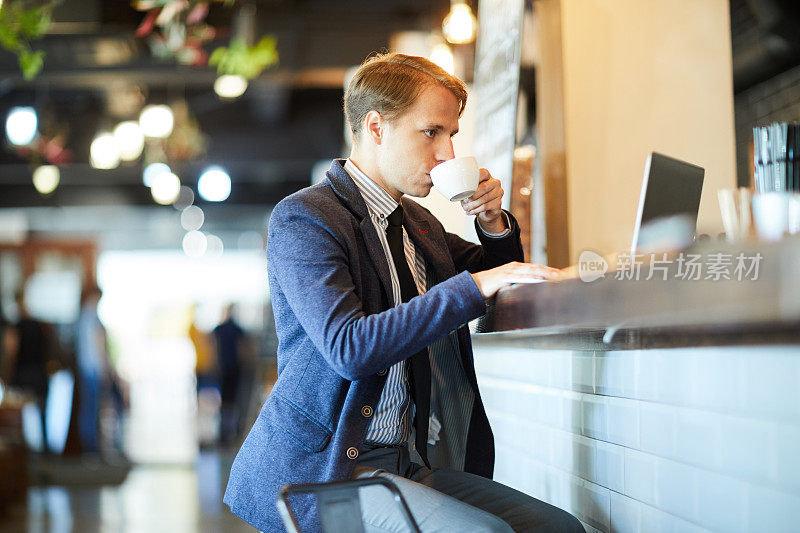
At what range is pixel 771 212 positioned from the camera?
1.27 m

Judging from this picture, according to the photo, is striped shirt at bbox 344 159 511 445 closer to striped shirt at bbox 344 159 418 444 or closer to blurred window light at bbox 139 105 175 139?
striped shirt at bbox 344 159 418 444

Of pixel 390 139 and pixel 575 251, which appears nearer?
pixel 390 139

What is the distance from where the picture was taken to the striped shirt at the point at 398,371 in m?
1.59

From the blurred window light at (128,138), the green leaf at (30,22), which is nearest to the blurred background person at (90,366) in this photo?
the blurred window light at (128,138)

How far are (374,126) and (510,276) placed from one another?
0.51 metres

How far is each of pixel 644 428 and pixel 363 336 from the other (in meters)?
0.62

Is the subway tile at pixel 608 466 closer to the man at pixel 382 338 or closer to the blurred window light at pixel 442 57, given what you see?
the man at pixel 382 338

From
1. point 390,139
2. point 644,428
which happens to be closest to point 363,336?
point 390,139

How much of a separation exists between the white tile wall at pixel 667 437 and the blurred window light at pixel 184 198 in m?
12.2

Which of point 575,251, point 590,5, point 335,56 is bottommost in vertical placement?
point 575,251

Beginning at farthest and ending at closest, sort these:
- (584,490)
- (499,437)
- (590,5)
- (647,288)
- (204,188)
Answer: (204,188) < (590,5) < (499,437) < (584,490) < (647,288)

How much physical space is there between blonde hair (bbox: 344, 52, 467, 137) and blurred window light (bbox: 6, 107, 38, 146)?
23.1 ft

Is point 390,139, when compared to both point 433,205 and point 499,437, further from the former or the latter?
point 433,205

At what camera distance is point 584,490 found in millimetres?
1901
